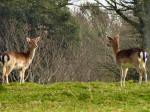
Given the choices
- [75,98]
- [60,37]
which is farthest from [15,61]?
[60,37]

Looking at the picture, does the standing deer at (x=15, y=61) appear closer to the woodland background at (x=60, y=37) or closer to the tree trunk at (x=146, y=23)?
the tree trunk at (x=146, y=23)

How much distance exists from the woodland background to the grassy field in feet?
58.1

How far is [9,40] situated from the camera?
123ft

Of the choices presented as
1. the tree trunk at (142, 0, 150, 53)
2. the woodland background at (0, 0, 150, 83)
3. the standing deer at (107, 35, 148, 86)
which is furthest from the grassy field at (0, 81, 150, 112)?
the woodland background at (0, 0, 150, 83)

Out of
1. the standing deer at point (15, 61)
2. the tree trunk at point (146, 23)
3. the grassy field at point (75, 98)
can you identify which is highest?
the tree trunk at point (146, 23)

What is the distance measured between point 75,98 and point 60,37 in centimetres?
2514

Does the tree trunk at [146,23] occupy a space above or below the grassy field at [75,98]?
above

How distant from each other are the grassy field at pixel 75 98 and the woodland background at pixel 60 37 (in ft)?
58.1

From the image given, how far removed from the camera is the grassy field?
11670mm

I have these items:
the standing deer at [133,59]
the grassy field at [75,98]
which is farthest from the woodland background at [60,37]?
the grassy field at [75,98]

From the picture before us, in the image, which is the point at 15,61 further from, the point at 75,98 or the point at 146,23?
the point at 146,23

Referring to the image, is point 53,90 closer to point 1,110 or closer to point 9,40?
point 1,110

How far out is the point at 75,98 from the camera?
1320cm

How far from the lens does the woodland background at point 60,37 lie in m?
34.3
